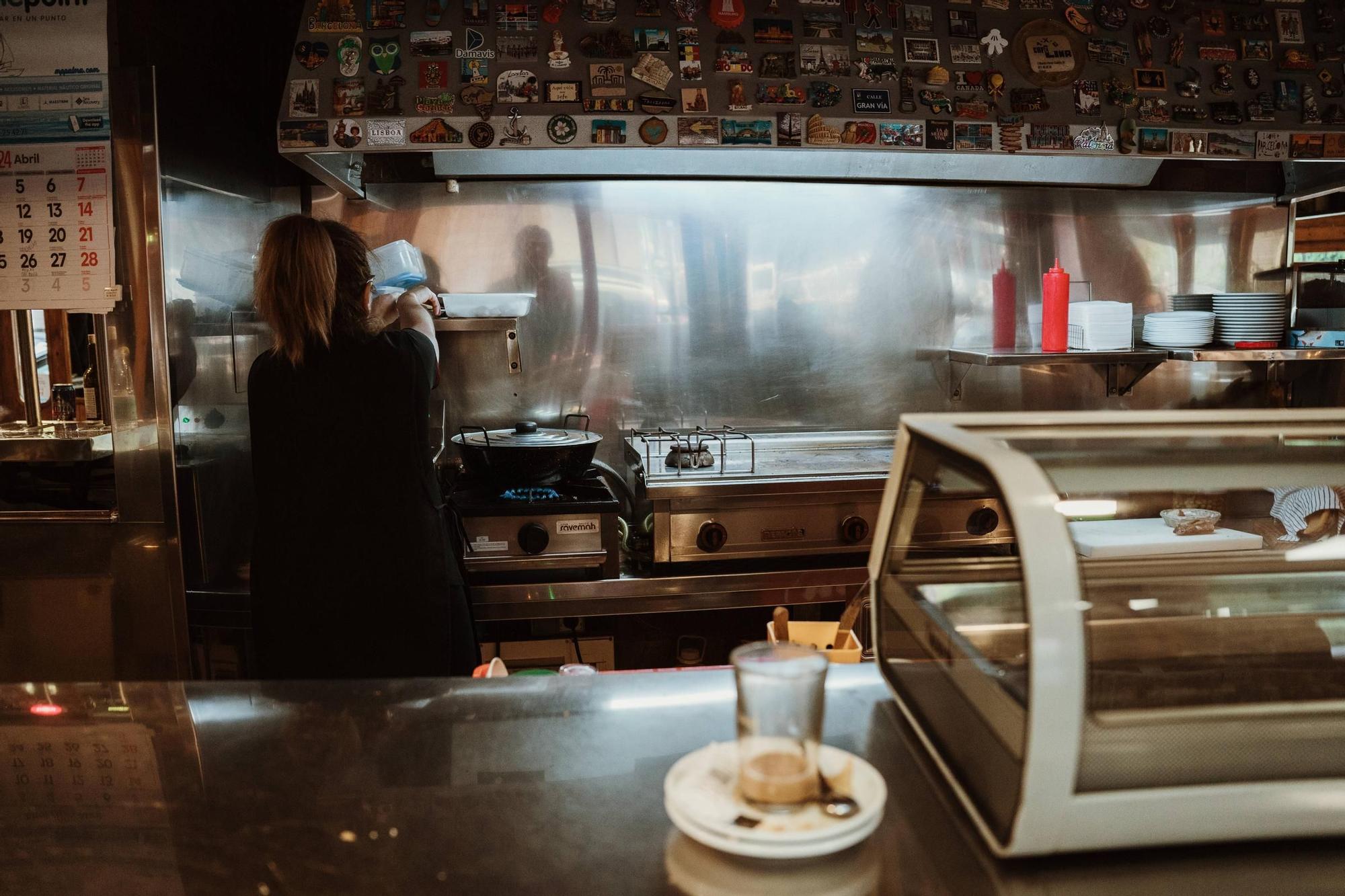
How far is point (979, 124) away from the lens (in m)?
2.80

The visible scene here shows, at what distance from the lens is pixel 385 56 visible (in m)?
2.66

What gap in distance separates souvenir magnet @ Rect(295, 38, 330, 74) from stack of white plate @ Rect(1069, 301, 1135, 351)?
234 cm

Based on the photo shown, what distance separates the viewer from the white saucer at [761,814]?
2.71ft

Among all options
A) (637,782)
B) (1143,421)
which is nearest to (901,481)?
(1143,421)

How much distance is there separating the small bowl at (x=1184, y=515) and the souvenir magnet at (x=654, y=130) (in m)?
1.88

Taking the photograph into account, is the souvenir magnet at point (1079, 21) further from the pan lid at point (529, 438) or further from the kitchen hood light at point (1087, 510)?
the kitchen hood light at point (1087, 510)

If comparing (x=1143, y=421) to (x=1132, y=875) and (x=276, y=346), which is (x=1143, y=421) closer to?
(x=1132, y=875)

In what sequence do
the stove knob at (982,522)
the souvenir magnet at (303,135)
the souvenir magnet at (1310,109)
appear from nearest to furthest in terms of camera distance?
the stove knob at (982,522) → the souvenir magnet at (303,135) → the souvenir magnet at (1310,109)

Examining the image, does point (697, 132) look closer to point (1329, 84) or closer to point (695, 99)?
point (695, 99)

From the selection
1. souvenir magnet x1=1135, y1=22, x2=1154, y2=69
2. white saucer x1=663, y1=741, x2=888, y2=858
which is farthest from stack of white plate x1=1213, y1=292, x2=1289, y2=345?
white saucer x1=663, y1=741, x2=888, y2=858

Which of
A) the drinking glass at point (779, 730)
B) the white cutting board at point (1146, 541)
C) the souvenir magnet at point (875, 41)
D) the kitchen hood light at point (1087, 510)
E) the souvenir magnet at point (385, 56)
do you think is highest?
the souvenir magnet at point (875, 41)

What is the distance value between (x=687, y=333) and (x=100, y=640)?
6.28 ft

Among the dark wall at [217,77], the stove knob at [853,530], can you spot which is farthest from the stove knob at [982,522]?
the dark wall at [217,77]

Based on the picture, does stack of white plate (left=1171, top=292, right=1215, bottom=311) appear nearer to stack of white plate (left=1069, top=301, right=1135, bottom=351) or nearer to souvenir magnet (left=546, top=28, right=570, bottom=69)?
stack of white plate (left=1069, top=301, right=1135, bottom=351)
